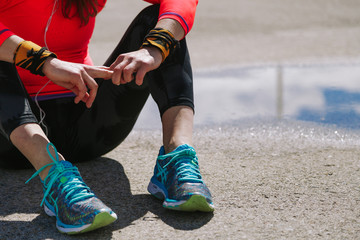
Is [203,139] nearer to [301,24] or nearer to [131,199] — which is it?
[131,199]

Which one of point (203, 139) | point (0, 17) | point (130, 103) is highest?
point (0, 17)

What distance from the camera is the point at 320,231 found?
1.85 meters

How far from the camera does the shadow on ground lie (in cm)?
189

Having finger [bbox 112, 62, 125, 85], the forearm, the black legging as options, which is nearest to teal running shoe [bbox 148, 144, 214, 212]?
the black legging

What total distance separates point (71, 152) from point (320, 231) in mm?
1153

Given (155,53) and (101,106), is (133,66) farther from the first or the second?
(101,106)

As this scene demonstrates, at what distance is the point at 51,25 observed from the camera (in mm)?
2252

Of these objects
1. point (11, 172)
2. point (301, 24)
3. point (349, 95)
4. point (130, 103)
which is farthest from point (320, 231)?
point (301, 24)

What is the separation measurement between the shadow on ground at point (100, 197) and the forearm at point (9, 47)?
1.86 ft

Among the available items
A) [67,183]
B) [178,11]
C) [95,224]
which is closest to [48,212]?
[67,183]

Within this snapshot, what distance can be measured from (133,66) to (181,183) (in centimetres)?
45

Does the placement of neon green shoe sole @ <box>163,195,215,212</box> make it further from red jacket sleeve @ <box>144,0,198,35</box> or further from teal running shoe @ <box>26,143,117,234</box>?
red jacket sleeve @ <box>144,0,198,35</box>

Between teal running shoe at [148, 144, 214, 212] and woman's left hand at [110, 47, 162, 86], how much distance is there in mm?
309

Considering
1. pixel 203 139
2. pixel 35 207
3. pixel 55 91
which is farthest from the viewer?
pixel 203 139
